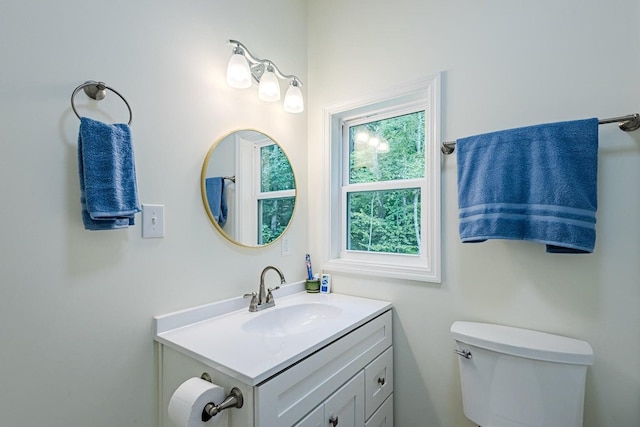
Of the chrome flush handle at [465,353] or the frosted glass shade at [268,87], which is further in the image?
the frosted glass shade at [268,87]

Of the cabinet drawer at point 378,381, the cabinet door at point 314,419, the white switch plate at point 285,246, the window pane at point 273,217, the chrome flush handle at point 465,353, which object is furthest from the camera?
the white switch plate at point 285,246

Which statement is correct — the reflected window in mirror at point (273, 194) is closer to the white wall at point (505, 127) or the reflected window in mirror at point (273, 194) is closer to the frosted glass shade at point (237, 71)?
the frosted glass shade at point (237, 71)

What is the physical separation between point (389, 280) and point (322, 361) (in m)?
0.64

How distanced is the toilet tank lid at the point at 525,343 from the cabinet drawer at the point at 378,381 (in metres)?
0.39

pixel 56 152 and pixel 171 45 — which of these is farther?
pixel 171 45

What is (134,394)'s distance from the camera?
3.42 feet

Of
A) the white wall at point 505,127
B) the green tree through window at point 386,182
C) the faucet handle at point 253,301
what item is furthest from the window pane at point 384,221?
the faucet handle at point 253,301

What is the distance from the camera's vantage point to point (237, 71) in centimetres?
130

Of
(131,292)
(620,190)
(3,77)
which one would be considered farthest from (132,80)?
(620,190)

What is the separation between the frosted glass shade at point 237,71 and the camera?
1.30 m

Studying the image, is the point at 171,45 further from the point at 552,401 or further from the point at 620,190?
the point at 552,401

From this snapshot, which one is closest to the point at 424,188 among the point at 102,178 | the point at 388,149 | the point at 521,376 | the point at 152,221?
the point at 388,149

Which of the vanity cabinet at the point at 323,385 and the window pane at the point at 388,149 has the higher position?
the window pane at the point at 388,149

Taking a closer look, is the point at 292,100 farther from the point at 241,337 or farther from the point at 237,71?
Answer: the point at 241,337
